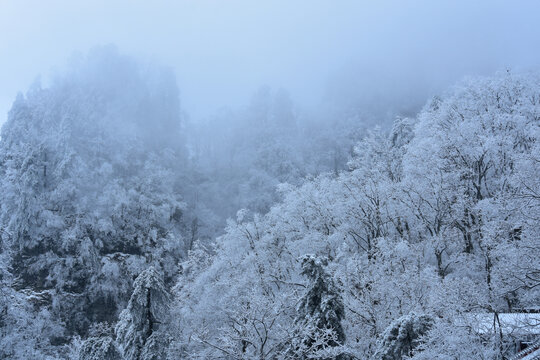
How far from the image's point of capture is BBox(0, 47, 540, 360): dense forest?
1545 centimetres

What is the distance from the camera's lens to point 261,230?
106ft

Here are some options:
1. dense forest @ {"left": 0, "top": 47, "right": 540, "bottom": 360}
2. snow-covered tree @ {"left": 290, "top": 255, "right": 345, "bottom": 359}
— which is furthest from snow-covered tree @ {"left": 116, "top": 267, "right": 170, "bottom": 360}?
snow-covered tree @ {"left": 290, "top": 255, "right": 345, "bottom": 359}

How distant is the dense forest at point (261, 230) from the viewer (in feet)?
50.7

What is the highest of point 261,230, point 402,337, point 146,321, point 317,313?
point 402,337

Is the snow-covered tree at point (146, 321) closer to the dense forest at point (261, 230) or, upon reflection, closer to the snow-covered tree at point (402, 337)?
the dense forest at point (261, 230)

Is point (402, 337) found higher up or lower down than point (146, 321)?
higher up

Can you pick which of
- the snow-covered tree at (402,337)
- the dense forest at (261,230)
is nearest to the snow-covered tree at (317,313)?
the dense forest at (261,230)

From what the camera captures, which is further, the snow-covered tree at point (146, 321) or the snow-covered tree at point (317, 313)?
the snow-covered tree at point (146, 321)

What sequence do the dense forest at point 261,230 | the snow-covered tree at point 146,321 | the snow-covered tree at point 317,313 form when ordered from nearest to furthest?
the snow-covered tree at point 317,313 < the dense forest at point 261,230 < the snow-covered tree at point 146,321

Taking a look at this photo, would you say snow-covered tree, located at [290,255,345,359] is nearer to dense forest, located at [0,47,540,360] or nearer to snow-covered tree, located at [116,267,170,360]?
dense forest, located at [0,47,540,360]

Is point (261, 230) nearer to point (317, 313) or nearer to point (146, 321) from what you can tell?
point (146, 321)

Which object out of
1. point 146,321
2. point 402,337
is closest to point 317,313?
point 402,337

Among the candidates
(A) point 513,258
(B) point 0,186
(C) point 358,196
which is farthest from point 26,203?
(A) point 513,258

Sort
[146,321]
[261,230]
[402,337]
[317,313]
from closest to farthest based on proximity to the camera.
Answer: [402,337], [317,313], [146,321], [261,230]
